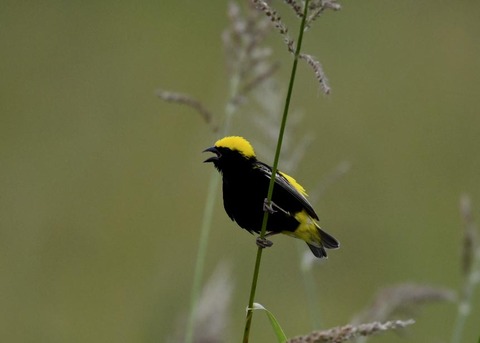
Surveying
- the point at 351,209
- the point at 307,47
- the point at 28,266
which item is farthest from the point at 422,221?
the point at 28,266

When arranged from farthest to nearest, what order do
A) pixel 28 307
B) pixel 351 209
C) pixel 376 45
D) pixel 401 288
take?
pixel 376 45
pixel 351 209
pixel 28 307
pixel 401 288

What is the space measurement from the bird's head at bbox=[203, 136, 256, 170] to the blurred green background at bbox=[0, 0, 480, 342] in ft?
7.37

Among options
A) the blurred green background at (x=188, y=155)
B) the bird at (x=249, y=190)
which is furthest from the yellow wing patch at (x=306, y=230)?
the blurred green background at (x=188, y=155)

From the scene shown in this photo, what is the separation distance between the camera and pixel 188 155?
494cm

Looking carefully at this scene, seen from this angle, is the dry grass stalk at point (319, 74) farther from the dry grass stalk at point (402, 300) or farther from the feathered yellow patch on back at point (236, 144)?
the dry grass stalk at point (402, 300)

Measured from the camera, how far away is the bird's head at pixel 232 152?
1.75 m

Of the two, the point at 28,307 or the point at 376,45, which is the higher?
the point at 376,45

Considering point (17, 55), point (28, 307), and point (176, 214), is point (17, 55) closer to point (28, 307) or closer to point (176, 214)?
point (176, 214)

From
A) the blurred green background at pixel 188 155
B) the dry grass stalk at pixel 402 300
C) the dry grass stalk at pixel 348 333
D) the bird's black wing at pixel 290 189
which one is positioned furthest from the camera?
the blurred green background at pixel 188 155

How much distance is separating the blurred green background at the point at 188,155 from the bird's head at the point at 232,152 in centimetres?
224

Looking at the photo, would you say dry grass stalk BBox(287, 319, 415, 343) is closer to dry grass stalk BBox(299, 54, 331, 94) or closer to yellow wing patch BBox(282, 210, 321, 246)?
dry grass stalk BBox(299, 54, 331, 94)

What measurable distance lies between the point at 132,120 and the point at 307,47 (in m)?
1.02

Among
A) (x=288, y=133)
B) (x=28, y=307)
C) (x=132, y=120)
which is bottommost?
(x=288, y=133)

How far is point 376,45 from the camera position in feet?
17.6
